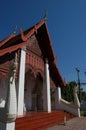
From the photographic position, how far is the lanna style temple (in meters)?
5.81

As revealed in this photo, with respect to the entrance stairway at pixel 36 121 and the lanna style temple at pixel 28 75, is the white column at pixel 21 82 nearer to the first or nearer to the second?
the lanna style temple at pixel 28 75

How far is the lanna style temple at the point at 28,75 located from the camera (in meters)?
5.81

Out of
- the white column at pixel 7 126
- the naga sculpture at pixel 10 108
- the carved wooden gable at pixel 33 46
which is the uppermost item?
the carved wooden gable at pixel 33 46

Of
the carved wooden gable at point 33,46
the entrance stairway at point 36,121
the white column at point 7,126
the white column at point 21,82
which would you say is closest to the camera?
the white column at point 7,126

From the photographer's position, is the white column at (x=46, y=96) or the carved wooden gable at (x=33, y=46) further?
the white column at (x=46, y=96)

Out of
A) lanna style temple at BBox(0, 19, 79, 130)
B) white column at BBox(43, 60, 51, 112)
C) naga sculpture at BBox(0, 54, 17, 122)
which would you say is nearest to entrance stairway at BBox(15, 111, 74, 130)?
lanna style temple at BBox(0, 19, 79, 130)

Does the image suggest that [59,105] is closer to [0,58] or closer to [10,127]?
[0,58]

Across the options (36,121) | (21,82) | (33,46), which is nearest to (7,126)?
(36,121)

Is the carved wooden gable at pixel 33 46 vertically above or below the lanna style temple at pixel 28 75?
above

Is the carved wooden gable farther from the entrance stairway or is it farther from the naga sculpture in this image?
the naga sculpture

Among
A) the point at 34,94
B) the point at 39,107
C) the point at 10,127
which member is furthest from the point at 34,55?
the point at 10,127

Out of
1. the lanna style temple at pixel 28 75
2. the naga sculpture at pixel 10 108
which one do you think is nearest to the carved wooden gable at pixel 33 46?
the lanna style temple at pixel 28 75

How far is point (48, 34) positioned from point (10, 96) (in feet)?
24.4

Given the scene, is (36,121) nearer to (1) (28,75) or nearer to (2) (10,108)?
(2) (10,108)
